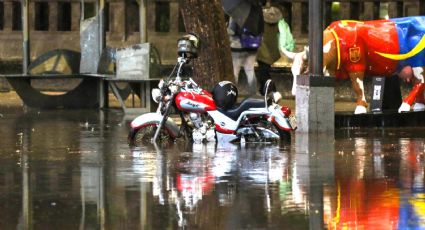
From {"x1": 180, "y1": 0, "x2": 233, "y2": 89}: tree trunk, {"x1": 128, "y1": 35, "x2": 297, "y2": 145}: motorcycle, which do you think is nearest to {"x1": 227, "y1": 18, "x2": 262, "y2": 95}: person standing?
{"x1": 180, "y1": 0, "x2": 233, "y2": 89}: tree trunk

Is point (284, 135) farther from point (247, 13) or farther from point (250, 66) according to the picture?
point (250, 66)

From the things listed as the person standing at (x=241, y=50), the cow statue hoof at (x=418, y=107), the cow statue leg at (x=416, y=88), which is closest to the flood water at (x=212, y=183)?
the cow statue leg at (x=416, y=88)

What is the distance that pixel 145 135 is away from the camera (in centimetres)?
1549

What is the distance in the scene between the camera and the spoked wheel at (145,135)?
15426mm

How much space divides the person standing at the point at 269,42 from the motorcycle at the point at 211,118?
623 centimetres

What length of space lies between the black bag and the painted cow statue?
3.23 m

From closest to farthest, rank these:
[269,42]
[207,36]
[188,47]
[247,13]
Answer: [188,47]
[207,36]
[247,13]
[269,42]

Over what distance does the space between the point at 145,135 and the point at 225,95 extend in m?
1.12

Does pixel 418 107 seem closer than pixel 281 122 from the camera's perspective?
No

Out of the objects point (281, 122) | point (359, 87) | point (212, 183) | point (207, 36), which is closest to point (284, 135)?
point (281, 122)

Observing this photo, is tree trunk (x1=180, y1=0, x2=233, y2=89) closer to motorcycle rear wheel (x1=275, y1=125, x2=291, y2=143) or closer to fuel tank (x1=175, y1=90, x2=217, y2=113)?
fuel tank (x1=175, y1=90, x2=217, y2=113)

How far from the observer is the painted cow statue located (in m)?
18.4

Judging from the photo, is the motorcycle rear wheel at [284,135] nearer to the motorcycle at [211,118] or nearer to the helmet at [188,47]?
the motorcycle at [211,118]

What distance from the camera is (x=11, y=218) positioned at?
9.76 meters
